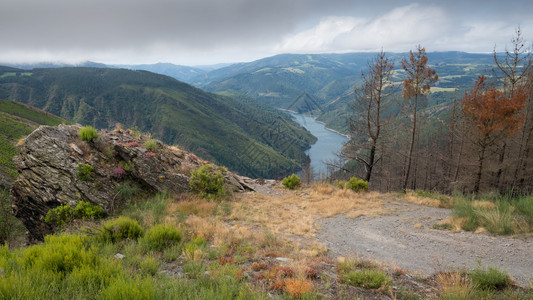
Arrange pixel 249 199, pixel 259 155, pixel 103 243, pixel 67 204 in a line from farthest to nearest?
1. pixel 259 155
2. pixel 249 199
3. pixel 67 204
4. pixel 103 243

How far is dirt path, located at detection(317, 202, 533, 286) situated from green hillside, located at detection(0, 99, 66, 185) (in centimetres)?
1307

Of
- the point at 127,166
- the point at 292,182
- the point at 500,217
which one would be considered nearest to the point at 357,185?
the point at 292,182

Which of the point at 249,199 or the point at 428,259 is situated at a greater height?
the point at 428,259

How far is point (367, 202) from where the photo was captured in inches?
514

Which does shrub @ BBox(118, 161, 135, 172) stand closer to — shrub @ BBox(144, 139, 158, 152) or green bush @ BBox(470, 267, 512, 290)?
shrub @ BBox(144, 139, 158, 152)

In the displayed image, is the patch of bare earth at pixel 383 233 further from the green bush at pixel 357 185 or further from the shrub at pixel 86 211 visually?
the shrub at pixel 86 211

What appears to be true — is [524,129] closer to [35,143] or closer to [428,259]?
[428,259]

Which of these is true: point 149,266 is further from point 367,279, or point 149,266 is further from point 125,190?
point 125,190

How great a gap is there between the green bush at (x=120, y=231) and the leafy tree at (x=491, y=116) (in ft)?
64.2

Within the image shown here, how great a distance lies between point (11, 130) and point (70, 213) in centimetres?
8070

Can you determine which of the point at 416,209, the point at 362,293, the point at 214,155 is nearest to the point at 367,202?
the point at 416,209

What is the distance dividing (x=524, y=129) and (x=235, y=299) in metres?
26.6

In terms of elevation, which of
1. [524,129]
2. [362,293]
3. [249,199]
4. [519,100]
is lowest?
[249,199]

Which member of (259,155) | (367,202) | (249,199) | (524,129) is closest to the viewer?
(367,202)
